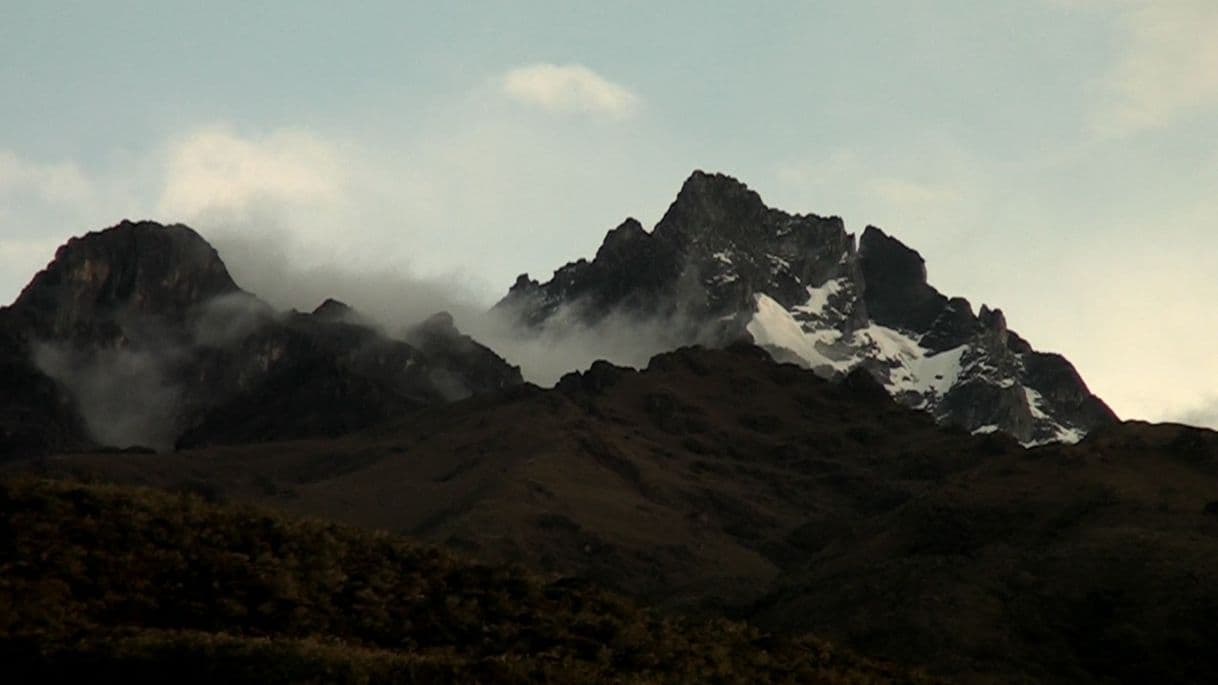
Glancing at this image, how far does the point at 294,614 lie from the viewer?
185 ft

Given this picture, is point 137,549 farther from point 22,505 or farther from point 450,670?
point 450,670

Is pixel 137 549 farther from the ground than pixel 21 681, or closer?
farther from the ground

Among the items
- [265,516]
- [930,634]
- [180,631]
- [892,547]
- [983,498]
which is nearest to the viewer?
[180,631]

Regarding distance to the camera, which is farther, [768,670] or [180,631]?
[768,670]

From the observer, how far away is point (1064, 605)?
413 feet

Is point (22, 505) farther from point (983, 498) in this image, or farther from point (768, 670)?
point (983, 498)

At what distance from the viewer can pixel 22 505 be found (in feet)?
197

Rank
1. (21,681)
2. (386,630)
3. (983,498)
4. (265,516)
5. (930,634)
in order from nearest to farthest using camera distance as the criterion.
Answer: (21,681)
(386,630)
(265,516)
(930,634)
(983,498)

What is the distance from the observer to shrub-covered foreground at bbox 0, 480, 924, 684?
155 ft

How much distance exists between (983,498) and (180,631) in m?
157

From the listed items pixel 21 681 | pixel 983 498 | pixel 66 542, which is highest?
pixel 983 498

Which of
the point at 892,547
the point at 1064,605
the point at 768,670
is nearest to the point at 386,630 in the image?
the point at 768,670

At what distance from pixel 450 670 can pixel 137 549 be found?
52.9 feet

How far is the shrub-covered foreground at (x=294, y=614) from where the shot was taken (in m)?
47.1
